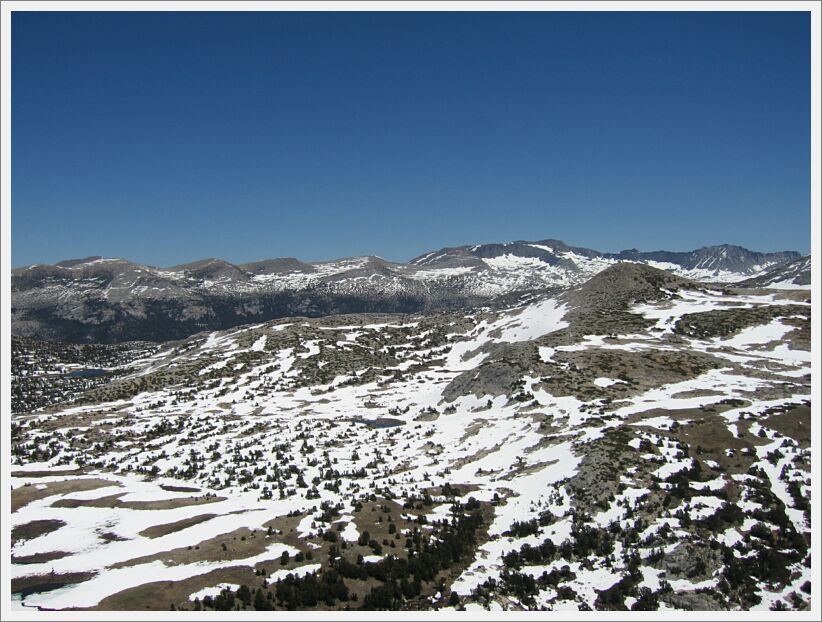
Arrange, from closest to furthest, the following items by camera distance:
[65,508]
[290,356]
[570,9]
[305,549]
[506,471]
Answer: [570,9]
[305,549]
[65,508]
[506,471]
[290,356]

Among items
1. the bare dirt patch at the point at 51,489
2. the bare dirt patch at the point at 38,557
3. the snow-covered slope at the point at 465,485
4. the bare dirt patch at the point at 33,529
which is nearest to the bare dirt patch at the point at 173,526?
the snow-covered slope at the point at 465,485

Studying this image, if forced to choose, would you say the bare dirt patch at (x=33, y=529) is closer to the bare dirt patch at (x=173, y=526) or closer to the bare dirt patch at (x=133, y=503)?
the bare dirt patch at (x=133, y=503)

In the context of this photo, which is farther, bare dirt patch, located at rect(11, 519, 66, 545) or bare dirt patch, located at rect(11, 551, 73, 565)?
bare dirt patch, located at rect(11, 519, 66, 545)

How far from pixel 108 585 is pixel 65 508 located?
693 inches

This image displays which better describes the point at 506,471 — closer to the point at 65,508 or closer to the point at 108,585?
the point at 108,585

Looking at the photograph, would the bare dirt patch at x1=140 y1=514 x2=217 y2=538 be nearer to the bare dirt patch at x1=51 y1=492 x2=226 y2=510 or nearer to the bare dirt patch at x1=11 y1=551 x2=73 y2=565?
the bare dirt patch at x1=51 y1=492 x2=226 y2=510

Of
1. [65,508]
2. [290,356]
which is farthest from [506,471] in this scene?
[290,356]

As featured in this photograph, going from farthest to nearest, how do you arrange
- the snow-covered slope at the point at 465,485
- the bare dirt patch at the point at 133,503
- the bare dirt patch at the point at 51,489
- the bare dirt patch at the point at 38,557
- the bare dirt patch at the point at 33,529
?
the bare dirt patch at the point at 51,489, the bare dirt patch at the point at 133,503, the bare dirt patch at the point at 33,529, the bare dirt patch at the point at 38,557, the snow-covered slope at the point at 465,485

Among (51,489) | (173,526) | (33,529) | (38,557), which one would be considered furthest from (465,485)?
(51,489)

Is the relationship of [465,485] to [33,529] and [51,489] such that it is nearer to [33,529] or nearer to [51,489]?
[33,529]

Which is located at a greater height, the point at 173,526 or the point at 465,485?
the point at 173,526

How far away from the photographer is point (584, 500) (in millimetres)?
34031

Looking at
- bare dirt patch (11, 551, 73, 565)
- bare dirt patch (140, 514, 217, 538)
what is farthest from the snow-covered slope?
bare dirt patch (140, 514, 217, 538)

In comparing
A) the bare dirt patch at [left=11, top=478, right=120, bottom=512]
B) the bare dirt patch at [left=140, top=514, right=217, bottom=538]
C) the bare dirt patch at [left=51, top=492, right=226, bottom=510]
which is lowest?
the bare dirt patch at [left=11, top=478, right=120, bottom=512]
